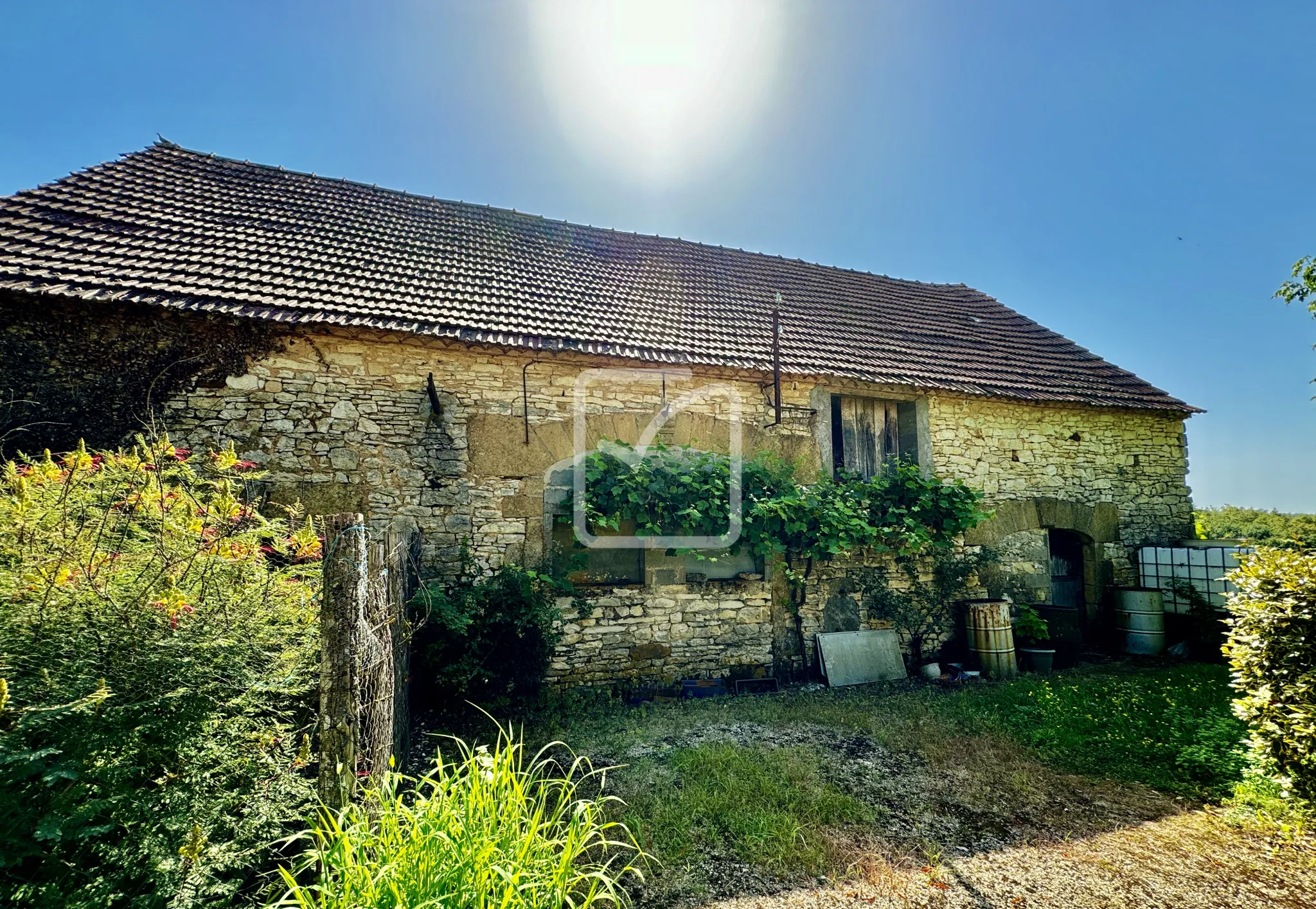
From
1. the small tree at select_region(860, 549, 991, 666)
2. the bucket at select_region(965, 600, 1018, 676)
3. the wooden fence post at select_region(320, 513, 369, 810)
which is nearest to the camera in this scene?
the wooden fence post at select_region(320, 513, 369, 810)

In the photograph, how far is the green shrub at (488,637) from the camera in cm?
504

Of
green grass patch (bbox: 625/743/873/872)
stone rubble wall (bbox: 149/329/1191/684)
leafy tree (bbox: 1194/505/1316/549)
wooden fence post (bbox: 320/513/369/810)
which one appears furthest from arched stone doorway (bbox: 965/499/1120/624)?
wooden fence post (bbox: 320/513/369/810)

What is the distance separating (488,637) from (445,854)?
3.65m

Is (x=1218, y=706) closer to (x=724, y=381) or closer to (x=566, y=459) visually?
(x=724, y=381)

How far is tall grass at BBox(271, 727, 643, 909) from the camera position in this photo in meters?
1.81

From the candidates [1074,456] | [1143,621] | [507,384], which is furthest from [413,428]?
[1143,621]

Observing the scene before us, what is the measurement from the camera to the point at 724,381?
23.3 feet

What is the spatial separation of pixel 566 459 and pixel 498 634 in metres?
2.02

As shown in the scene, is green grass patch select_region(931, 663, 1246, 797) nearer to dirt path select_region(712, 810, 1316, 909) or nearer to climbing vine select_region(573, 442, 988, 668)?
dirt path select_region(712, 810, 1316, 909)

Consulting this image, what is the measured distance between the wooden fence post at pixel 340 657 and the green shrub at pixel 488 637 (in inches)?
99.2

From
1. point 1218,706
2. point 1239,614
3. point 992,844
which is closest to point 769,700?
point 992,844

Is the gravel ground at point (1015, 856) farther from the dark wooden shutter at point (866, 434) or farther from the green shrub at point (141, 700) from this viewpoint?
the dark wooden shutter at point (866, 434)

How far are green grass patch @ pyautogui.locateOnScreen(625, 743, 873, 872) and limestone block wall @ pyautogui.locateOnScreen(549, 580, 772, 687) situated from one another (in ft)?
5.98

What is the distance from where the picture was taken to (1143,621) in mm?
7961
